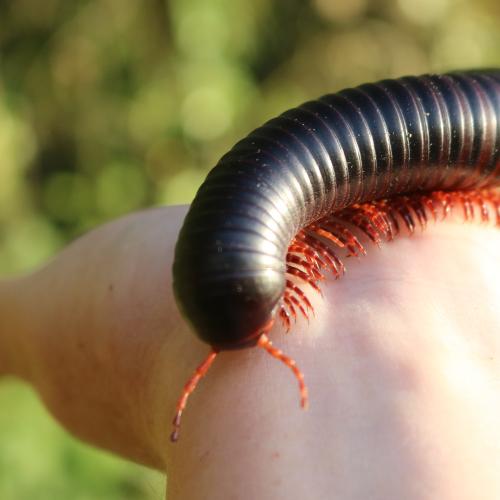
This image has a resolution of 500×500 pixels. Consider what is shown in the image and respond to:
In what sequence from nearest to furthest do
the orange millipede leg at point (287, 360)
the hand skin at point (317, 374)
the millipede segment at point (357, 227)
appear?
the hand skin at point (317, 374), the orange millipede leg at point (287, 360), the millipede segment at point (357, 227)

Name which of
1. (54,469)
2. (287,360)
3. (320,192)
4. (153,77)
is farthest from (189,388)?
(153,77)

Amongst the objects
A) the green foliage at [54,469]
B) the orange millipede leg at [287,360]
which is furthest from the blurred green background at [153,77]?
the orange millipede leg at [287,360]

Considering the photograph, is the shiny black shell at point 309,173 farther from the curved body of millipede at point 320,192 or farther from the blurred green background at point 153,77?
the blurred green background at point 153,77

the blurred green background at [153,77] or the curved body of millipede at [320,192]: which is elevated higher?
the curved body of millipede at [320,192]

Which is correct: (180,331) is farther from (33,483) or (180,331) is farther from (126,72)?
(126,72)

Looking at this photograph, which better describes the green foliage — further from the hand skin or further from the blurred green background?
the hand skin

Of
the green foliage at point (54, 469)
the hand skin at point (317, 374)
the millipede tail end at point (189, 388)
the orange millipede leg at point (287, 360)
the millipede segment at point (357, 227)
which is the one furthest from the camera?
the green foliage at point (54, 469)

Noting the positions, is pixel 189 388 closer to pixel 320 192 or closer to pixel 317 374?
pixel 317 374

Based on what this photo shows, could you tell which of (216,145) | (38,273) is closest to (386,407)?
(38,273)

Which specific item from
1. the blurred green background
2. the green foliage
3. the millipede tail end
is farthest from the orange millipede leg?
the blurred green background
